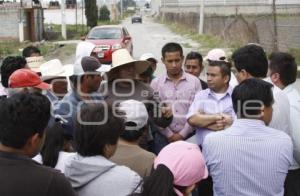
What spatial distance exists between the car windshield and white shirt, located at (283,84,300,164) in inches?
626

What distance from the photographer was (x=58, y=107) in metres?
3.79

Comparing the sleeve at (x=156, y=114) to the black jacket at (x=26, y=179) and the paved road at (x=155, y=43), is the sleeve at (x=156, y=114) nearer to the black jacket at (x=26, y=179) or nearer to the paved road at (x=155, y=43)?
the black jacket at (x=26, y=179)

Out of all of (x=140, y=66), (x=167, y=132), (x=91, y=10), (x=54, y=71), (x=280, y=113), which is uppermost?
(x=91, y=10)

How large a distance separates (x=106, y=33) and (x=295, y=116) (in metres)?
16.5

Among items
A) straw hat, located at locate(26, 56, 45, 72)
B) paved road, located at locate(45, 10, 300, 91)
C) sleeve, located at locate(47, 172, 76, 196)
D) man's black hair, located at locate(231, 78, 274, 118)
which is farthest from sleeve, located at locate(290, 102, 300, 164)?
paved road, located at locate(45, 10, 300, 91)

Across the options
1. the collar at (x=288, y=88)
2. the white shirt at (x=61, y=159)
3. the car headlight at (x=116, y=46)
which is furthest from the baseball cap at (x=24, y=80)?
the car headlight at (x=116, y=46)

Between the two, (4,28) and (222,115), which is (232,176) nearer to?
(222,115)

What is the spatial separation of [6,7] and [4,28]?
1284 mm

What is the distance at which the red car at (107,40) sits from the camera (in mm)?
17922

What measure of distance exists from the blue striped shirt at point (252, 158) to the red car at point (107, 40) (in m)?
14.7

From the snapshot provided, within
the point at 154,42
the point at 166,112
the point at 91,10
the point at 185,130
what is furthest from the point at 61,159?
the point at 91,10

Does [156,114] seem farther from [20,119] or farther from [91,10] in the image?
[91,10]

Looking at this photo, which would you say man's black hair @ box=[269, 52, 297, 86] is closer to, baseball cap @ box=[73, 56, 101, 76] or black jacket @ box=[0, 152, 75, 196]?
baseball cap @ box=[73, 56, 101, 76]

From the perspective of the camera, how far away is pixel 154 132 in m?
4.38
